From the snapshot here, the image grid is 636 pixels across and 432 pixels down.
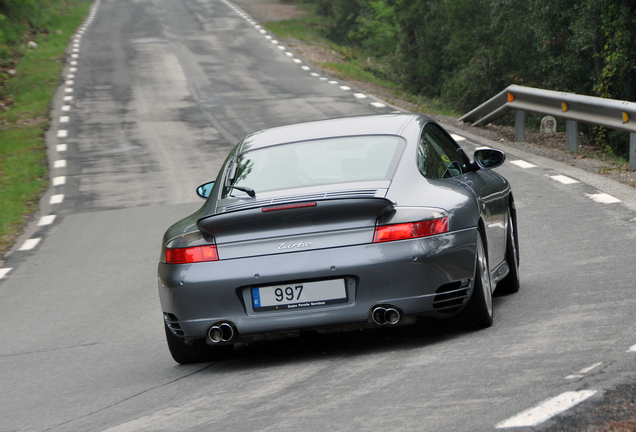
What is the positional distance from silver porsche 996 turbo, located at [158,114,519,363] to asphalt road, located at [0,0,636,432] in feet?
0.94

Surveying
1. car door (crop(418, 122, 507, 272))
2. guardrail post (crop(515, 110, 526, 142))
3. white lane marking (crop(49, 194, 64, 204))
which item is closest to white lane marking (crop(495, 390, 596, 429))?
car door (crop(418, 122, 507, 272))

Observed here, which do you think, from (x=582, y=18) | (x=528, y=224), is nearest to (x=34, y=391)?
(x=528, y=224)

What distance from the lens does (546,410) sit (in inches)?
151

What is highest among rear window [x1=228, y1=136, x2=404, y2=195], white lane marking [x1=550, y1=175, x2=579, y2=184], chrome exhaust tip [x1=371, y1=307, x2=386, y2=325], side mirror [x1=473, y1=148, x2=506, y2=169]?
rear window [x1=228, y1=136, x2=404, y2=195]

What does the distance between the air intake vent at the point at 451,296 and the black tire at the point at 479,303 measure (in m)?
0.12

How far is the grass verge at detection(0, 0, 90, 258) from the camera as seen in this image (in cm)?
1371

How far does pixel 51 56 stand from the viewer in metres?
31.2

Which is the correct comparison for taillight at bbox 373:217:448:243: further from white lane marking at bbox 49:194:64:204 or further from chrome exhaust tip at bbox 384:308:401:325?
white lane marking at bbox 49:194:64:204

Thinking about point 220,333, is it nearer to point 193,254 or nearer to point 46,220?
point 193,254

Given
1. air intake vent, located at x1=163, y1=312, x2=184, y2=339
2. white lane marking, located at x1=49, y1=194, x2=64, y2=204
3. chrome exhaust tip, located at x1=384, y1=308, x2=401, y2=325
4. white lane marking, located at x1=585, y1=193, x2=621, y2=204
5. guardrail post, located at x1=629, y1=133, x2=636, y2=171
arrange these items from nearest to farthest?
chrome exhaust tip, located at x1=384, y1=308, x2=401, y2=325
air intake vent, located at x1=163, y1=312, x2=184, y2=339
white lane marking, located at x1=585, y1=193, x2=621, y2=204
guardrail post, located at x1=629, y1=133, x2=636, y2=171
white lane marking, located at x1=49, y1=194, x2=64, y2=204

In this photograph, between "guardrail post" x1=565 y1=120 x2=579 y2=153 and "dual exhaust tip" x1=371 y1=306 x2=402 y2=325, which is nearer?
"dual exhaust tip" x1=371 y1=306 x2=402 y2=325

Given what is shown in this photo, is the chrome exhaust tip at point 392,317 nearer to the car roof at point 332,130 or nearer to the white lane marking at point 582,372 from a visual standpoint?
the white lane marking at point 582,372

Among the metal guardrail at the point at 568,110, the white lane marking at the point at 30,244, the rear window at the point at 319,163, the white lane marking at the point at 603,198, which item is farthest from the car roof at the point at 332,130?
the metal guardrail at the point at 568,110

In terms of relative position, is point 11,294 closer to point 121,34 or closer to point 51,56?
point 51,56
